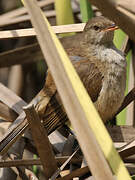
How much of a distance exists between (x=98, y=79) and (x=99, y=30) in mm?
328

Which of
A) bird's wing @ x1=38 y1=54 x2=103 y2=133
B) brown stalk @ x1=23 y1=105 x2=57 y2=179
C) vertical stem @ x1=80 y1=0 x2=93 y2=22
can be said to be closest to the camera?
brown stalk @ x1=23 y1=105 x2=57 y2=179

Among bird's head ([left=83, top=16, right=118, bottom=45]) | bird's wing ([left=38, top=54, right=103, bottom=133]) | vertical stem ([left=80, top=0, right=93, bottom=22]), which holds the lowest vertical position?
bird's wing ([left=38, top=54, right=103, bottom=133])

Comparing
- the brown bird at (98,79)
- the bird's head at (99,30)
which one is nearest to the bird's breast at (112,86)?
the brown bird at (98,79)

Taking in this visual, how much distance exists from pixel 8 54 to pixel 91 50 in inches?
25.6

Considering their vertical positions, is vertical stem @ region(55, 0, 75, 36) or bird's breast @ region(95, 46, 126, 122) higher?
vertical stem @ region(55, 0, 75, 36)

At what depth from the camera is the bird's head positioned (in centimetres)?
225

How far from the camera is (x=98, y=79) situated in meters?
2.22

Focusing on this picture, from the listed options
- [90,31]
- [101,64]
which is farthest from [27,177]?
[90,31]

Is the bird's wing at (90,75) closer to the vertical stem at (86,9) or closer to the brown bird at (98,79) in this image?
the brown bird at (98,79)

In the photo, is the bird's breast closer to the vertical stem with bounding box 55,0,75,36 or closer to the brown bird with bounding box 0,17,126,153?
the brown bird with bounding box 0,17,126,153

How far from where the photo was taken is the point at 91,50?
2404 millimetres

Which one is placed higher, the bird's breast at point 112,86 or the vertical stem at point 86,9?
the vertical stem at point 86,9

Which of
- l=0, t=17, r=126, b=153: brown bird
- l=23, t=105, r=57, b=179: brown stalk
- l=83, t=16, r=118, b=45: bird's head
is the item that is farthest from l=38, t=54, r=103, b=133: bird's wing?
l=23, t=105, r=57, b=179: brown stalk

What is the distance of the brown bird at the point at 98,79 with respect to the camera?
2.15 m
